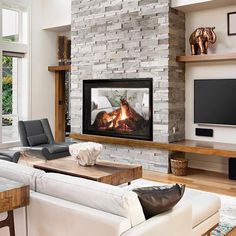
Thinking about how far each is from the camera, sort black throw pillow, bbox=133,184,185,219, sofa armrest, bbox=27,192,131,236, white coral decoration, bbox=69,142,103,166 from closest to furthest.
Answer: sofa armrest, bbox=27,192,131,236
black throw pillow, bbox=133,184,185,219
white coral decoration, bbox=69,142,103,166

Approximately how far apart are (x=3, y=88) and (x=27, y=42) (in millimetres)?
1155

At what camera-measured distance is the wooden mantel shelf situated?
4754 millimetres

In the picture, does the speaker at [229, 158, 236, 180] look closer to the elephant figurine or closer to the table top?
the elephant figurine

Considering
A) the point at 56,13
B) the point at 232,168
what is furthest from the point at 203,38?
the point at 56,13

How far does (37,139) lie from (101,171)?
2.40 metres

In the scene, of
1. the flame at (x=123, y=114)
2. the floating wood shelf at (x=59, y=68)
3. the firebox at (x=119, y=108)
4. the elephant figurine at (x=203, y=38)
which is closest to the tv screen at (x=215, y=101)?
the elephant figurine at (x=203, y=38)

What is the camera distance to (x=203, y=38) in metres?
5.26

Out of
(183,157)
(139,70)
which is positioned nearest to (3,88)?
(139,70)

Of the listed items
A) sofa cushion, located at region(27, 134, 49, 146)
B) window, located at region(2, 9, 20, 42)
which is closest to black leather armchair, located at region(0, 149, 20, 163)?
sofa cushion, located at region(27, 134, 49, 146)

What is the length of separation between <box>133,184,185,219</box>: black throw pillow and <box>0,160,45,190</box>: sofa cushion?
740 mm

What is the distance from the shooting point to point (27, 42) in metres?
7.31

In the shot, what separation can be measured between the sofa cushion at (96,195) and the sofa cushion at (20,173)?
0.30 feet

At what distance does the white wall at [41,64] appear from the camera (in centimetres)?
743

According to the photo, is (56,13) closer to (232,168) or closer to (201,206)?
(232,168)
